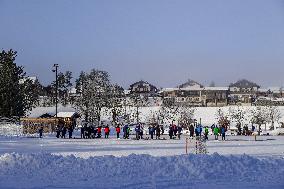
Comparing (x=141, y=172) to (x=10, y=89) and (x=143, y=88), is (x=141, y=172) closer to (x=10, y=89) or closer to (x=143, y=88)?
(x=10, y=89)

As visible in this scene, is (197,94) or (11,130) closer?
(11,130)

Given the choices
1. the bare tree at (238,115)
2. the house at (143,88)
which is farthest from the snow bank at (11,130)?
the house at (143,88)

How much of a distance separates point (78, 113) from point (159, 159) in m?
44.8

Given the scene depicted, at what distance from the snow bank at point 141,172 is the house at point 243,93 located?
9942 centimetres

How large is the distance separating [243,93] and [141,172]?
394 ft

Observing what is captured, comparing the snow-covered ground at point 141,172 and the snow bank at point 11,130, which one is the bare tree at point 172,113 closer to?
the snow bank at point 11,130

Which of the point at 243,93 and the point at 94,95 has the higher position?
the point at 243,93

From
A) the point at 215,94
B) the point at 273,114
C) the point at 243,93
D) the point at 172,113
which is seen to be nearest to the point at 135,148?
the point at 172,113

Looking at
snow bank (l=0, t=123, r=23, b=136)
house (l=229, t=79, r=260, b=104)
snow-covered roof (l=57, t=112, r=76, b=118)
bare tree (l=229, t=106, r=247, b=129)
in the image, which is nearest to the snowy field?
snow bank (l=0, t=123, r=23, b=136)

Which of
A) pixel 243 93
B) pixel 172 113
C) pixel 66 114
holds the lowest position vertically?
pixel 66 114

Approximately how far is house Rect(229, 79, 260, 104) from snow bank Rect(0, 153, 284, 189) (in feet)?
326

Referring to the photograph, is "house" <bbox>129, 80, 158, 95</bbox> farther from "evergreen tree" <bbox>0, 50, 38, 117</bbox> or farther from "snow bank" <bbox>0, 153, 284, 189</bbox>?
"snow bank" <bbox>0, 153, 284, 189</bbox>

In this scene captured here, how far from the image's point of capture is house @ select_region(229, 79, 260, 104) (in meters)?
120

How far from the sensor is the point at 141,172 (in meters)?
16.1
